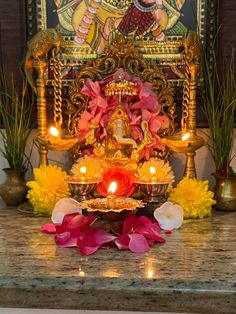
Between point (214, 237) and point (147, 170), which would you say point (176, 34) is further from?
point (214, 237)

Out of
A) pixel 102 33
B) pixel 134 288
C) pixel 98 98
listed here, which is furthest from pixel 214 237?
pixel 102 33

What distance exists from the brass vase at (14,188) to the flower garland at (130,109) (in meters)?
0.20

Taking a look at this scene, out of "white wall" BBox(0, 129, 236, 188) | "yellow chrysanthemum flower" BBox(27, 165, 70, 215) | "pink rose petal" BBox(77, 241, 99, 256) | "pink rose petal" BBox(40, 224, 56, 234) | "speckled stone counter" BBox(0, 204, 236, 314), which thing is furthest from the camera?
"white wall" BBox(0, 129, 236, 188)

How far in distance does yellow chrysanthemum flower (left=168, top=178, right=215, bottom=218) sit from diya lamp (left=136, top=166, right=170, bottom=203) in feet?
0.17

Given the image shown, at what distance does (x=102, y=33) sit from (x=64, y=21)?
98 mm

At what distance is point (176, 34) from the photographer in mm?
1071

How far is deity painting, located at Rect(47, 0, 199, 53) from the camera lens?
1065 mm

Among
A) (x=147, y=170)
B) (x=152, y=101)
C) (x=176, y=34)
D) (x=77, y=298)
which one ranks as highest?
(x=176, y=34)

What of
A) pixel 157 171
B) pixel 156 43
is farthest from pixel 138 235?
pixel 156 43

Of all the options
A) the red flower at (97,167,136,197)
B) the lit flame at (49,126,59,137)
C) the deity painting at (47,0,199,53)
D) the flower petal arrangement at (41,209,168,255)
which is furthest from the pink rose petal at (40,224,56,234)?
the deity painting at (47,0,199,53)

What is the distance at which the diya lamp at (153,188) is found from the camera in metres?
0.91

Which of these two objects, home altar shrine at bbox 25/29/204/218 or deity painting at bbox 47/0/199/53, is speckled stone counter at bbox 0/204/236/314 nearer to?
home altar shrine at bbox 25/29/204/218

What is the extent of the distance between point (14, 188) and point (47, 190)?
4.9 inches

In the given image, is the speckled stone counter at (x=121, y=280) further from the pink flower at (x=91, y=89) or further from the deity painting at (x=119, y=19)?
the deity painting at (x=119, y=19)
